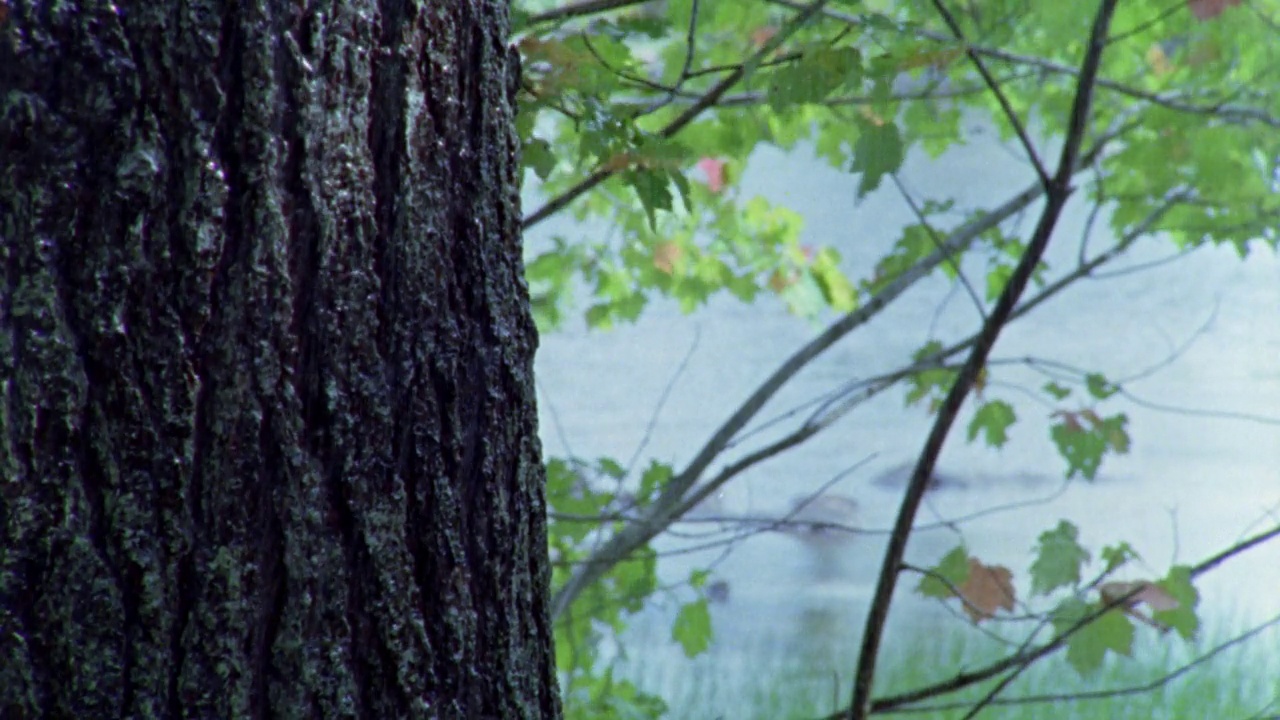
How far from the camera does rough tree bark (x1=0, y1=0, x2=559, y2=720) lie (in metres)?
0.67

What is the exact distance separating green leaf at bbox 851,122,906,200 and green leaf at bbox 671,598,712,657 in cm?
134

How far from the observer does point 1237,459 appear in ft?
16.0

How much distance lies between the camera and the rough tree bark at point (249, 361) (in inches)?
26.4

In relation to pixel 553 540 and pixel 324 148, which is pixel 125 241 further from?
pixel 553 540

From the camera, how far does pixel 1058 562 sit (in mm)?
1995

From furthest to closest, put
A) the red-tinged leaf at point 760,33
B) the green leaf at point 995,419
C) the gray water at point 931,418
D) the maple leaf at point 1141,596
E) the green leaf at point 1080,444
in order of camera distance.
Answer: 1. the gray water at point 931,418
2. the red-tinged leaf at point 760,33
3. the green leaf at point 995,419
4. the green leaf at point 1080,444
5. the maple leaf at point 1141,596

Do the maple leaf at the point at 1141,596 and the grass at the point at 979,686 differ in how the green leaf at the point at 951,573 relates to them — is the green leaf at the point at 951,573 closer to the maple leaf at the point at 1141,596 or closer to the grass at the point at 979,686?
the maple leaf at the point at 1141,596

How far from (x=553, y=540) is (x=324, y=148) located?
157cm

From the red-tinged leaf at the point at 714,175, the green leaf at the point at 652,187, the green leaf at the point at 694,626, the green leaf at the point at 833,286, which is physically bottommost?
the green leaf at the point at 694,626

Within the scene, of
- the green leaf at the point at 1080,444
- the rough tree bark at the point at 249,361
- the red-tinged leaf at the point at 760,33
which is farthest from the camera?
the red-tinged leaf at the point at 760,33

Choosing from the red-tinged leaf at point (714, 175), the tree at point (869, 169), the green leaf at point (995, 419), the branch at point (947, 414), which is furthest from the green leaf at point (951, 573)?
the red-tinged leaf at point (714, 175)

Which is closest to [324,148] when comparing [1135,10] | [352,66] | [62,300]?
[352,66]

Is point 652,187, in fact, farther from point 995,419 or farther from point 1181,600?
point 995,419

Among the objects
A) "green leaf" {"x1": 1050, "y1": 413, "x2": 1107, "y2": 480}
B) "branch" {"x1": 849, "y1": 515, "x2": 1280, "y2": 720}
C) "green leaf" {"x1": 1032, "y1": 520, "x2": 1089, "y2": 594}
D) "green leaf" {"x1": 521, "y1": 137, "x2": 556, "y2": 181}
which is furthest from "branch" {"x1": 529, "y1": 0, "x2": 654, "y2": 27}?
"green leaf" {"x1": 1050, "y1": 413, "x2": 1107, "y2": 480}
